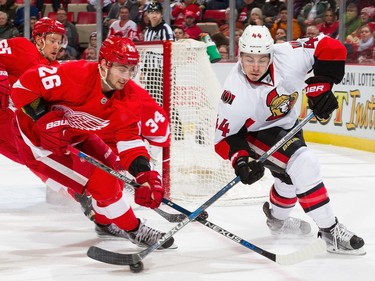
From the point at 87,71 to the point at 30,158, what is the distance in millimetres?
645

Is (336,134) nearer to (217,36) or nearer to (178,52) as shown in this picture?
(217,36)

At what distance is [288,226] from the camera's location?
13.5ft

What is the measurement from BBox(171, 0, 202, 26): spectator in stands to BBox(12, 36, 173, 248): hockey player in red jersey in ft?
16.1

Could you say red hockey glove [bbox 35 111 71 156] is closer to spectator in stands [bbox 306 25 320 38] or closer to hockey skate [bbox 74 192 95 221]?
hockey skate [bbox 74 192 95 221]

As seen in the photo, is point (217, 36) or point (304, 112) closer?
point (304, 112)

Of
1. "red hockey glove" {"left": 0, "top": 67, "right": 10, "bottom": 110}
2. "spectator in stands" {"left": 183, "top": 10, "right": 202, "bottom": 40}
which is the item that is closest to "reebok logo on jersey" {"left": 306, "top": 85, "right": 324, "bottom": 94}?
"red hockey glove" {"left": 0, "top": 67, "right": 10, "bottom": 110}

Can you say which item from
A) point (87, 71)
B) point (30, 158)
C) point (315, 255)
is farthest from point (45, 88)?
point (315, 255)

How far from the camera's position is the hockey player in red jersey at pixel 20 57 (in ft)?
15.4

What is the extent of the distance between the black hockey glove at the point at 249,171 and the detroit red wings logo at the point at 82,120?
0.59m

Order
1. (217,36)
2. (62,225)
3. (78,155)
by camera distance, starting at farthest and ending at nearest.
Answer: (217,36), (62,225), (78,155)

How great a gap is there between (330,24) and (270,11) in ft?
3.01

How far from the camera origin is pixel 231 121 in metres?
3.73

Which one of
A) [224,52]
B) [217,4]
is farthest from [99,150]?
[217,4]

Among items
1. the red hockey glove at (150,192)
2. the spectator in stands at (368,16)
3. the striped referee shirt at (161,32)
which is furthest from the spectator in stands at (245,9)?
the red hockey glove at (150,192)
